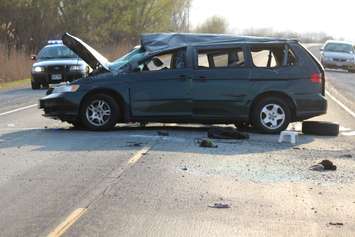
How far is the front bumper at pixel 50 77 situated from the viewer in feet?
84.8

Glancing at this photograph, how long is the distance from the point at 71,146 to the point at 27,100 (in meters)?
10.8

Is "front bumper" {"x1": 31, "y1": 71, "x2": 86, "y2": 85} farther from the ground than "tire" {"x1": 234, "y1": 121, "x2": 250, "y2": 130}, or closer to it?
closer to it

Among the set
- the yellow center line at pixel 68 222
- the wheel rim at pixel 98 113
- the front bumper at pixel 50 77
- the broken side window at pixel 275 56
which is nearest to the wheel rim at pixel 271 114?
the broken side window at pixel 275 56

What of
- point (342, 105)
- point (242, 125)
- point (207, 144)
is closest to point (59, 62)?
point (342, 105)

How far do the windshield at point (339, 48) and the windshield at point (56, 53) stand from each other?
17619 millimetres

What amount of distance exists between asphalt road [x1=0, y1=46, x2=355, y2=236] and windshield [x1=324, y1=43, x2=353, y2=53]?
90.6ft

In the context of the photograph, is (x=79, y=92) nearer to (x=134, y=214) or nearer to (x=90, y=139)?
(x=90, y=139)

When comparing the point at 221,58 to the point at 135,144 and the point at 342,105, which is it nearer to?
the point at 135,144

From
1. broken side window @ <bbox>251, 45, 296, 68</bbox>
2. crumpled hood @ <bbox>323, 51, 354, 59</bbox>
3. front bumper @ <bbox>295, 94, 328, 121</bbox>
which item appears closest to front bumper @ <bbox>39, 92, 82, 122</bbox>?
broken side window @ <bbox>251, 45, 296, 68</bbox>

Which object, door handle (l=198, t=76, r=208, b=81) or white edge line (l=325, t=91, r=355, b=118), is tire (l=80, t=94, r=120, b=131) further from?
white edge line (l=325, t=91, r=355, b=118)

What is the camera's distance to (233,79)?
13.1m

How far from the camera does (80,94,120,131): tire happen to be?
13141mm

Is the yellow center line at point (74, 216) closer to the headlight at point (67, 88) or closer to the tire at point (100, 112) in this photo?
the tire at point (100, 112)

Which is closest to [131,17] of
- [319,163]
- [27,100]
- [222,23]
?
[27,100]
